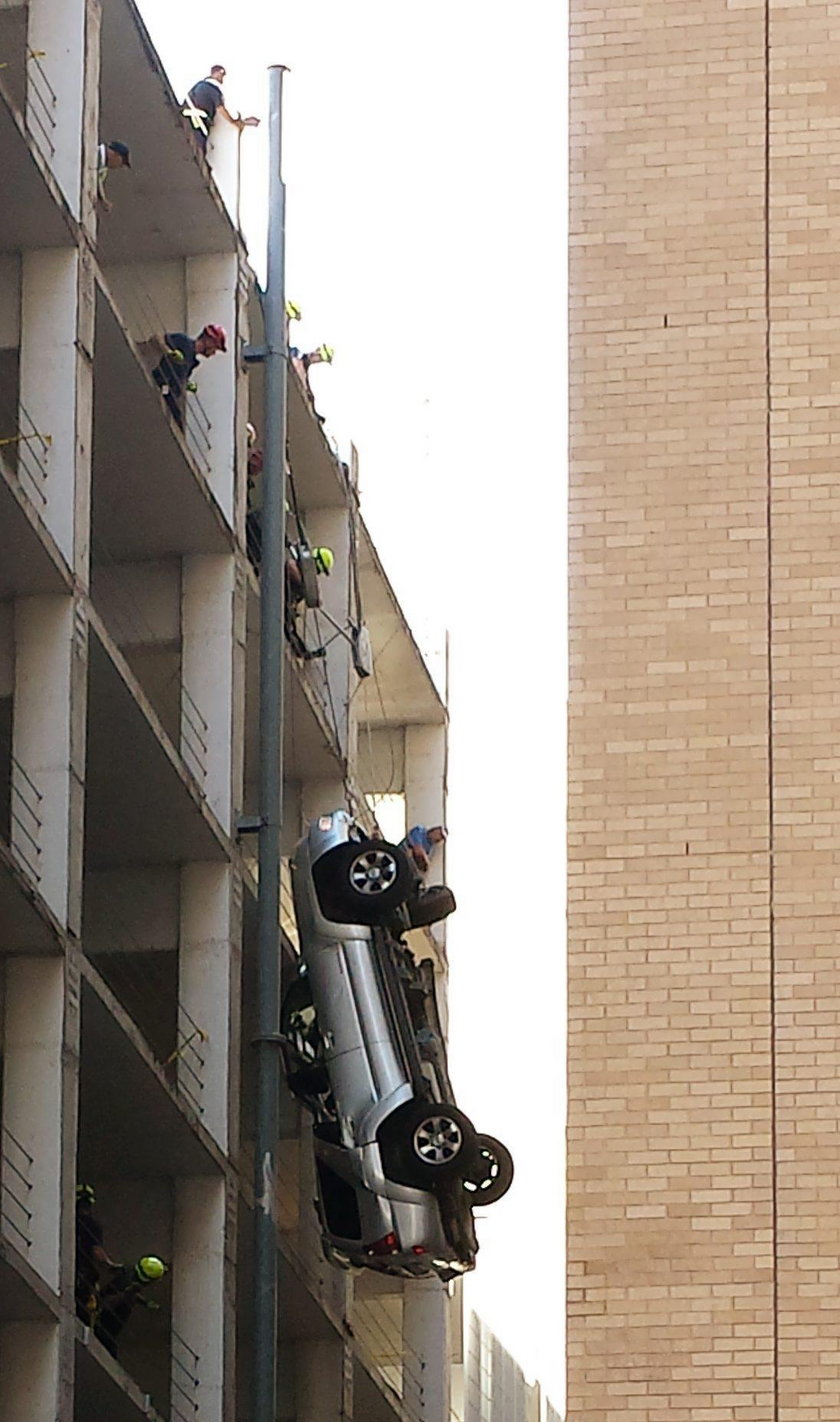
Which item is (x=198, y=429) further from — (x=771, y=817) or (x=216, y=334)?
(x=771, y=817)

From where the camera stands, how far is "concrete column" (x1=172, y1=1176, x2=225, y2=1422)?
23328 millimetres

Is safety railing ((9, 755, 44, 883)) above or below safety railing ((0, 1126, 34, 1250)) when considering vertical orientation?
above

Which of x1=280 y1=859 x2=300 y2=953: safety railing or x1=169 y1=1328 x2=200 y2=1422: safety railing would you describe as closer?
x1=169 y1=1328 x2=200 y2=1422: safety railing

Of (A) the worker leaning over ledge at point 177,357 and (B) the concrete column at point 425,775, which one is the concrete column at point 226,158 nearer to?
(A) the worker leaning over ledge at point 177,357

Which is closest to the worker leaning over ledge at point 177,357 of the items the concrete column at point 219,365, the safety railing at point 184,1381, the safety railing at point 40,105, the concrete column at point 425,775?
the concrete column at point 219,365

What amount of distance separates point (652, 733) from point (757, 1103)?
227 centimetres

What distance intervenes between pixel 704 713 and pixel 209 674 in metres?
8.05

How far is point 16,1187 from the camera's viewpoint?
65.0 feet

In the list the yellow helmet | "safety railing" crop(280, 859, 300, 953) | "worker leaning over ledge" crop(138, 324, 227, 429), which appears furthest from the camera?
"safety railing" crop(280, 859, 300, 953)

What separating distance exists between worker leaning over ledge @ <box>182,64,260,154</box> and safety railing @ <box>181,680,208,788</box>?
15.2 ft

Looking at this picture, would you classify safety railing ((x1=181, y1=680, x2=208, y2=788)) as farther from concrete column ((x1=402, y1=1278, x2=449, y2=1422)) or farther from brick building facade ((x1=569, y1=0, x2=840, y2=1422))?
concrete column ((x1=402, y1=1278, x2=449, y2=1422))

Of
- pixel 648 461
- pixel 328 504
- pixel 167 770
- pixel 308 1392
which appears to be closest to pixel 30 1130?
pixel 167 770

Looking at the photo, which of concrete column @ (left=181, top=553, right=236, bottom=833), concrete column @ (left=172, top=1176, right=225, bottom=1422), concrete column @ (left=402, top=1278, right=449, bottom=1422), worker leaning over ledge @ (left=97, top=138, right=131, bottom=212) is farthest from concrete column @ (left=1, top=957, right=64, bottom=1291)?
concrete column @ (left=402, top=1278, right=449, bottom=1422)

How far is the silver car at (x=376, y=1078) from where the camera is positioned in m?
20.4
